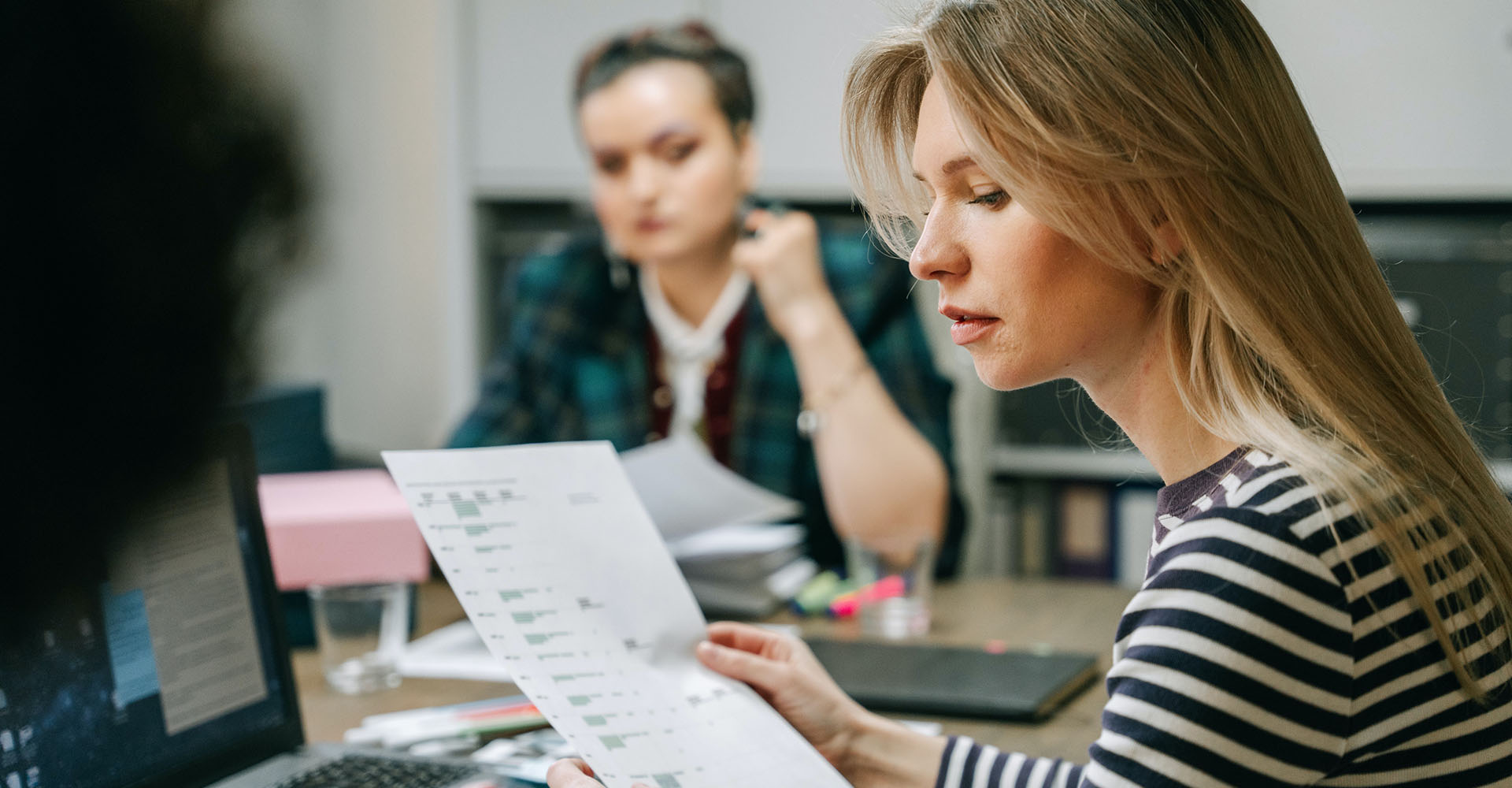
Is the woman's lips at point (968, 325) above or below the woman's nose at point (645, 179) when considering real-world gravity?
below

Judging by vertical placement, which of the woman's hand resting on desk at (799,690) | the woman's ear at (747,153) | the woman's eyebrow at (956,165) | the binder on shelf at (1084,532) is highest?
the woman's ear at (747,153)

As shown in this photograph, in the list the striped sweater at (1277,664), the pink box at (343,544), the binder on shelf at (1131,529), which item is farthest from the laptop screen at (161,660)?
the binder on shelf at (1131,529)

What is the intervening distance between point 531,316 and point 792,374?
42 cm

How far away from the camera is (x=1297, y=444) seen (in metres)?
0.55

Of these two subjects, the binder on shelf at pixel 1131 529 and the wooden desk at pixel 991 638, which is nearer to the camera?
the wooden desk at pixel 991 638

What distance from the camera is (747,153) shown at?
6.07ft

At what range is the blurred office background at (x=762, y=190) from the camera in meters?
2.15

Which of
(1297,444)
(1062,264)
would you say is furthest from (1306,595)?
(1062,264)

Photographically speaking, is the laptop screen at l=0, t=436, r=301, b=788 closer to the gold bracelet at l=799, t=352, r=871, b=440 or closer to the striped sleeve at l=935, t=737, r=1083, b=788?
the striped sleeve at l=935, t=737, r=1083, b=788

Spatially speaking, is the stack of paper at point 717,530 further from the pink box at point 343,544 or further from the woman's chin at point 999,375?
the woman's chin at point 999,375

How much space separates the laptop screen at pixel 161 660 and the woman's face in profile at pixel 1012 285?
1.66ft

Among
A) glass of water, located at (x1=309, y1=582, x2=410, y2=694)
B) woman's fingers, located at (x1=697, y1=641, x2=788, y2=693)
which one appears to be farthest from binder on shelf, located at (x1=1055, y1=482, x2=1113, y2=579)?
woman's fingers, located at (x1=697, y1=641, x2=788, y2=693)

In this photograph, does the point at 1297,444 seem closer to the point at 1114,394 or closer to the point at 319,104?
the point at 1114,394

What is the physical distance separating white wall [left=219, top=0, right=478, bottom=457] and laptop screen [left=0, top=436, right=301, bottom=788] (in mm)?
1875
